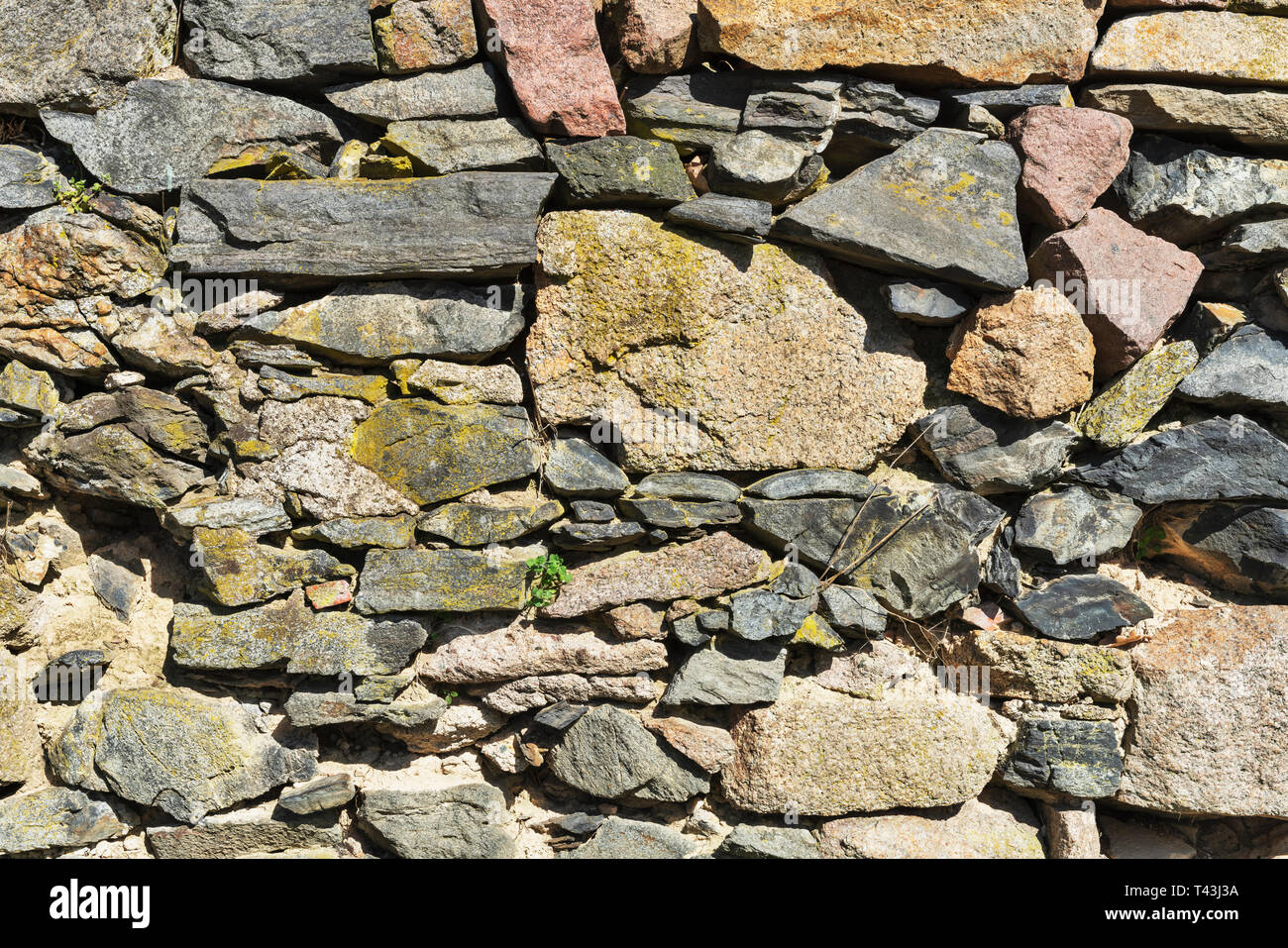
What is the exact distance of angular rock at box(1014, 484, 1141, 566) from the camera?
13.5 ft

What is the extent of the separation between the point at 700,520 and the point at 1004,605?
1446mm

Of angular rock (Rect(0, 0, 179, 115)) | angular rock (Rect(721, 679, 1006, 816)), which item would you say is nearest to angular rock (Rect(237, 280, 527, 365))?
angular rock (Rect(0, 0, 179, 115))

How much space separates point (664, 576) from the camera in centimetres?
395

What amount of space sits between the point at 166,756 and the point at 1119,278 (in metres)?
4.47

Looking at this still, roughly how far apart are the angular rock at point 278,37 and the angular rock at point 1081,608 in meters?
3.70

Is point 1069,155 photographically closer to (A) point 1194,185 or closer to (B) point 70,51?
(A) point 1194,185

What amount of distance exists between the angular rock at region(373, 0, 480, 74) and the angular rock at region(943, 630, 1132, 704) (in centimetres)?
342

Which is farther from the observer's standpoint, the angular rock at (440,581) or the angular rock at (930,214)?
the angular rock at (930,214)

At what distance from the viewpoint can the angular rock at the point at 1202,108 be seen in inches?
161

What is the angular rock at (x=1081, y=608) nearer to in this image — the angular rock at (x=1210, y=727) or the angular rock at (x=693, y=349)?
the angular rock at (x=1210, y=727)

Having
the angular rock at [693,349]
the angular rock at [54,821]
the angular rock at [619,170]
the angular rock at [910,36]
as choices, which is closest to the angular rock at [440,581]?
the angular rock at [693,349]

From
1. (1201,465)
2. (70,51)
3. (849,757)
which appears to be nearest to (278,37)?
(70,51)

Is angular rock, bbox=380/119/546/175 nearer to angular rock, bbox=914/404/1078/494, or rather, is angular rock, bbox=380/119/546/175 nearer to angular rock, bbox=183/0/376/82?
angular rock, bbox=183/0/376/82

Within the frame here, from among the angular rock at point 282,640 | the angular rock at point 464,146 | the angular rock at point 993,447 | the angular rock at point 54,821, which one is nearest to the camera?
the angular rock at point 54,821
